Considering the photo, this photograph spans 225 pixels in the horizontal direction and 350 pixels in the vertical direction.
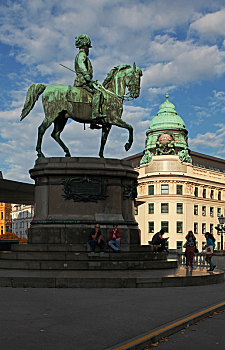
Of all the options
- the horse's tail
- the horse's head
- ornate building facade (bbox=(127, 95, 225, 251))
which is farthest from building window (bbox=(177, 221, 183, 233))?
the horse's tail

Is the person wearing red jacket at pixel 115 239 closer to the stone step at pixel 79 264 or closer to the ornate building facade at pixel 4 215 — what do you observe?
the stone step at pixel 79 264

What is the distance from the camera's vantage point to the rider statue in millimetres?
18812

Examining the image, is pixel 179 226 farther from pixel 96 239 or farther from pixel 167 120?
pixel 96 239

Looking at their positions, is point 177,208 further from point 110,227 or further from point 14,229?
point 14,229

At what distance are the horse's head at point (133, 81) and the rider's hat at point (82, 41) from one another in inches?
86.2

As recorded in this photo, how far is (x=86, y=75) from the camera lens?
62.7 feet

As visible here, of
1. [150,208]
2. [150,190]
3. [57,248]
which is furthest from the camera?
[150,190]

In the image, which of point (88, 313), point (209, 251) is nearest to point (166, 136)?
point (209, 251)

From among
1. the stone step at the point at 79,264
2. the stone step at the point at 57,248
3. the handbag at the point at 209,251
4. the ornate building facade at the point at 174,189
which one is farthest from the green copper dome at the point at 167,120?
the stone step at the point at 79,264

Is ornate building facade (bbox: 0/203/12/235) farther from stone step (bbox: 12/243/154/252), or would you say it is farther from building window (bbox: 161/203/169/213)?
stone step (bbox: 12/243/154/252)

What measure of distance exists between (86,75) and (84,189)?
5024 mm

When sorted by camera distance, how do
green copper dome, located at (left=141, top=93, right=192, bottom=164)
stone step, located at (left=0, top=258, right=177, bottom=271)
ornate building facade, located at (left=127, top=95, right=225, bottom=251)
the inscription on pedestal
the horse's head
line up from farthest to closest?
green copper dome, located at (left=141, top=93, right=192, bottom=164), ornate building facade, located at (left=127, top=95, right=225, bottom=251), the horse's head, the inscription on pedestal, stone step, located at (left=0, top=258, right=177, bottom=271)

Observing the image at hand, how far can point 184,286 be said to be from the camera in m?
13.5

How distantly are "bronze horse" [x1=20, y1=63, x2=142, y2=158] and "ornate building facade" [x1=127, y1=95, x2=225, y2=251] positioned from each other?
60273mm
